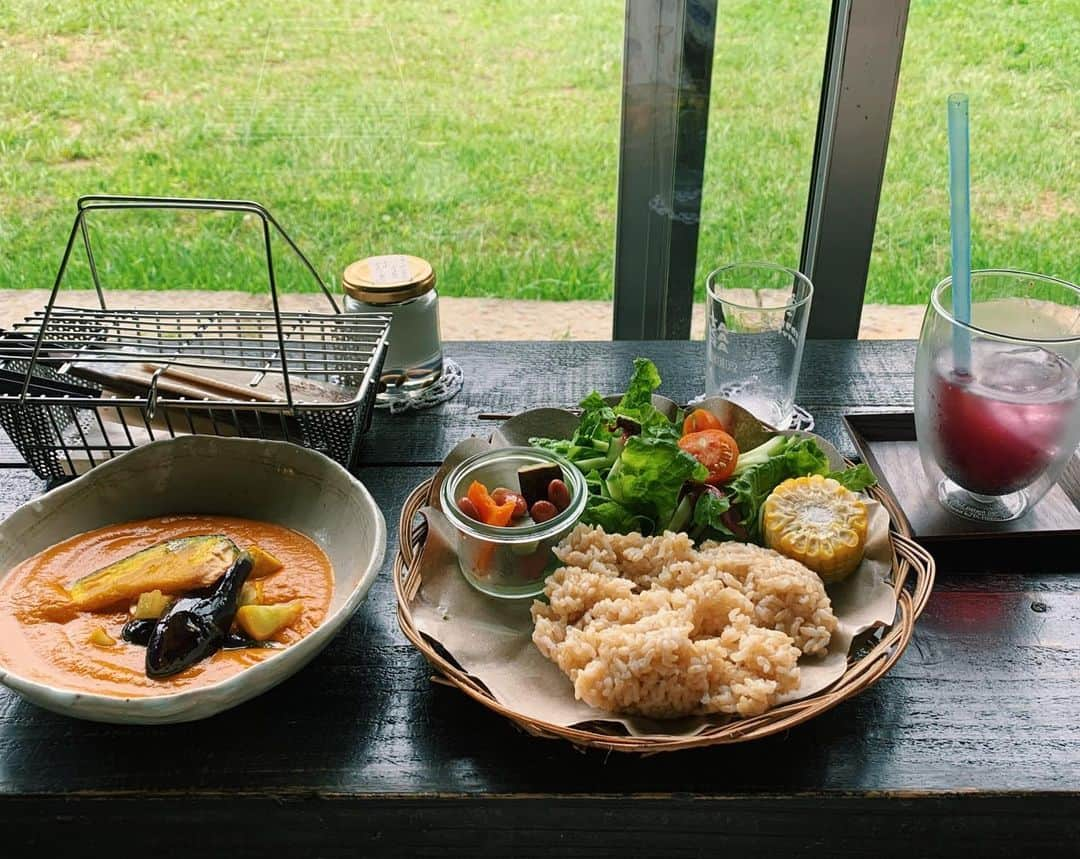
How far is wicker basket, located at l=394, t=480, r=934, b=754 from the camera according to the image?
0.75 metres

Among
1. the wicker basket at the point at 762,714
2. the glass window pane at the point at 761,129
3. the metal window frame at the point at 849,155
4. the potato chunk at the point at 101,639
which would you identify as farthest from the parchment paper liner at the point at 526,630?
the glass window pane at the point at 761,129

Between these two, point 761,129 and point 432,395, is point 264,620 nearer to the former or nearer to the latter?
point 432,395

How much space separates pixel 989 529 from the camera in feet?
3.39

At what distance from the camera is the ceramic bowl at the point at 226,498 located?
93 cm

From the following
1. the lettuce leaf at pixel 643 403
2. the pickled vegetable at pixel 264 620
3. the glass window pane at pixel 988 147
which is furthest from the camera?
the glass window pane at pixel 988 147

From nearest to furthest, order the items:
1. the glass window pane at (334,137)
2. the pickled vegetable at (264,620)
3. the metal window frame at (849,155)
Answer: the pickled vegetable at (264,620)
the metal window frame at (849,155)
the glass window pane at (334,137)

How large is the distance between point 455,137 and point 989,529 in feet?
5.00

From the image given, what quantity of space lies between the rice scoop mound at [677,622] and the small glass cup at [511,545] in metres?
0.02

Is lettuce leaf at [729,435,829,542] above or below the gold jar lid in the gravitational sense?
below

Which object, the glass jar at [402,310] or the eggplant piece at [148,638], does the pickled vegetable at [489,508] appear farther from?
the glass jar at [402,310]

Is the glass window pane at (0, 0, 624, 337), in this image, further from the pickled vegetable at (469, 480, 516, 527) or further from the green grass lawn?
the pickled vegetable at (469, 480, 516, 527)

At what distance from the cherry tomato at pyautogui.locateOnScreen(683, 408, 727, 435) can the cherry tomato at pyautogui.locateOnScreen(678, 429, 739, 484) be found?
1.5 inches

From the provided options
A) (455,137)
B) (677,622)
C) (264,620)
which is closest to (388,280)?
(264,620)

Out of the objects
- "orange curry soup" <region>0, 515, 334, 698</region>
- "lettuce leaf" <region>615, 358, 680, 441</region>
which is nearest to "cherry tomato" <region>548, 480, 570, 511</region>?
"lettuce leaf" <region>615, 358, 680, 441</region>
